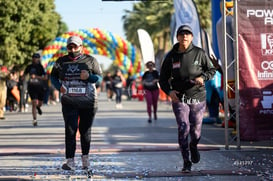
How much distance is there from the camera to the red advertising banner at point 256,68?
10.9 metres

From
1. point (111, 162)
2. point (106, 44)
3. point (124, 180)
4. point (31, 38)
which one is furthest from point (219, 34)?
point (106, 44)

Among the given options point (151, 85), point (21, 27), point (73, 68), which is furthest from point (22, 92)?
point (73, 68)

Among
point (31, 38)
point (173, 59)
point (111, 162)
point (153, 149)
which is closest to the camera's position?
point (173, 59)

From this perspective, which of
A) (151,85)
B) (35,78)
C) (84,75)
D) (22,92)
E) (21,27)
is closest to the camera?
(84,75)

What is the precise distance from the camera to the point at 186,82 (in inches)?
333

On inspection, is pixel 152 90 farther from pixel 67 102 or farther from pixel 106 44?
pixel 106 44

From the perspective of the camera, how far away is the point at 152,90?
1895 cm

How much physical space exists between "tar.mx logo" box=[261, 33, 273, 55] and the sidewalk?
1592 millimetres

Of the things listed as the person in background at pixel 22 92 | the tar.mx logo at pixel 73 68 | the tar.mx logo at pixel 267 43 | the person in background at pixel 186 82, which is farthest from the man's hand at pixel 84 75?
the person in background at pixel 22 92

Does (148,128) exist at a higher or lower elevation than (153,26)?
lower

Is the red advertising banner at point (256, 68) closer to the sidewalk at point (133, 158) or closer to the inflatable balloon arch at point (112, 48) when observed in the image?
the sidewalk at point (133, 158)

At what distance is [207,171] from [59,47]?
35.4m

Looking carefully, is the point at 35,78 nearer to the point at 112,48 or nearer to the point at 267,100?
the point at 267,100

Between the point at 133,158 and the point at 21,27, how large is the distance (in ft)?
83.5
